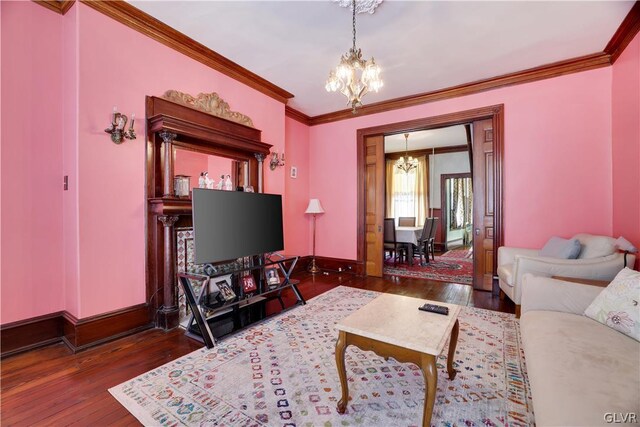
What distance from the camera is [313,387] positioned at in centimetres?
185

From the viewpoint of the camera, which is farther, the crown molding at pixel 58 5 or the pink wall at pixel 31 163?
the crown molding at pixel 58 5

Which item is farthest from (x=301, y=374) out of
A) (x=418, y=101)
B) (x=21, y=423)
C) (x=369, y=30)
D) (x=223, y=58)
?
(x=418, y=101)

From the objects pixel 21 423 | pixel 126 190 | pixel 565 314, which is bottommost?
pixel 21 423

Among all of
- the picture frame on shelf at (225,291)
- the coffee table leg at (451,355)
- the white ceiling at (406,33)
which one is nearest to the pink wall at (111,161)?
the white ceiling at (406,33)

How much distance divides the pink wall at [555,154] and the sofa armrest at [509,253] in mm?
303

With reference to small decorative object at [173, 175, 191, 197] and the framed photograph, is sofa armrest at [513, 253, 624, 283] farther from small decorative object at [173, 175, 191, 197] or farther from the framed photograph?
small decorative object at [173, 175, 191, 197]

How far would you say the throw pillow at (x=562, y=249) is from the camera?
2.77m

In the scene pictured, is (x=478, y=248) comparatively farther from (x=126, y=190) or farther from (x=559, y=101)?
(x=126, y=190)

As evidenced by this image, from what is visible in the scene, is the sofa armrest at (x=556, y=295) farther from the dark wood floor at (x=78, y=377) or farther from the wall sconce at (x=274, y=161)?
the wall sconce at (x=274, y=161)

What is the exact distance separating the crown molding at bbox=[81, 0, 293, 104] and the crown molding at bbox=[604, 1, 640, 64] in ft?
12.6

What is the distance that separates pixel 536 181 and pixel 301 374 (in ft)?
12.3

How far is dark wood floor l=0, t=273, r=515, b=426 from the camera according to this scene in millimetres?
1606

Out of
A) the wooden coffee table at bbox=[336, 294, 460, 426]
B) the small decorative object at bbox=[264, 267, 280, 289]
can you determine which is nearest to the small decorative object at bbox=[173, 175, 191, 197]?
the small decorative object at bbox=[264, 267, 280, 289]

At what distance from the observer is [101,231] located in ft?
8.17
